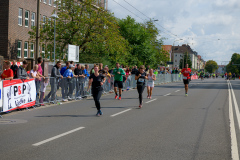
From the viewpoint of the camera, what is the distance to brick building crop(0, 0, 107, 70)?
3981cm

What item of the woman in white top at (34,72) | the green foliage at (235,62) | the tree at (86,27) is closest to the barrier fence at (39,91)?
the woman in white top at (34,72)

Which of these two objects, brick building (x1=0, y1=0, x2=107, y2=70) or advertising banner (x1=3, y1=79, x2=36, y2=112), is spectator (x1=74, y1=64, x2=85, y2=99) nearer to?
advertising banner (x1=3, y1=79, x2=36, y2=112)

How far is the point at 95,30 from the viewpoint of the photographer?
1395 inches

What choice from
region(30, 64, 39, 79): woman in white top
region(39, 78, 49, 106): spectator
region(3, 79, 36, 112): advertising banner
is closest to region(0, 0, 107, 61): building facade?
region(39, 78, 49, 106): spectator

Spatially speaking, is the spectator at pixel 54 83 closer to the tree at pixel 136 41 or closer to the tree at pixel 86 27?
the tree at pixel 86 27

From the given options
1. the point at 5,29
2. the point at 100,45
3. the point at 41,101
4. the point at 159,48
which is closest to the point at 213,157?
the point at 41,101

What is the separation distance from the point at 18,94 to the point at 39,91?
1795 mm

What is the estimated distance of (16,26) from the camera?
135ft

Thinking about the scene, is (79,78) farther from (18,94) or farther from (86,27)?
(86,27)

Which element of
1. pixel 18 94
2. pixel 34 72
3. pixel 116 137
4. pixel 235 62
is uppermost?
pixel 235 62

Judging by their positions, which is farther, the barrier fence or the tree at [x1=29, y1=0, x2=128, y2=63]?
the tree at [x1=29, y1=0, x2=128, y2=63]

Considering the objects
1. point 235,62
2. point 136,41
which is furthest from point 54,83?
point 235,62

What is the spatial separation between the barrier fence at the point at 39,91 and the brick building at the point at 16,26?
20168 mm

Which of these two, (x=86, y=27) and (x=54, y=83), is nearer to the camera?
(x=54, y=83)
